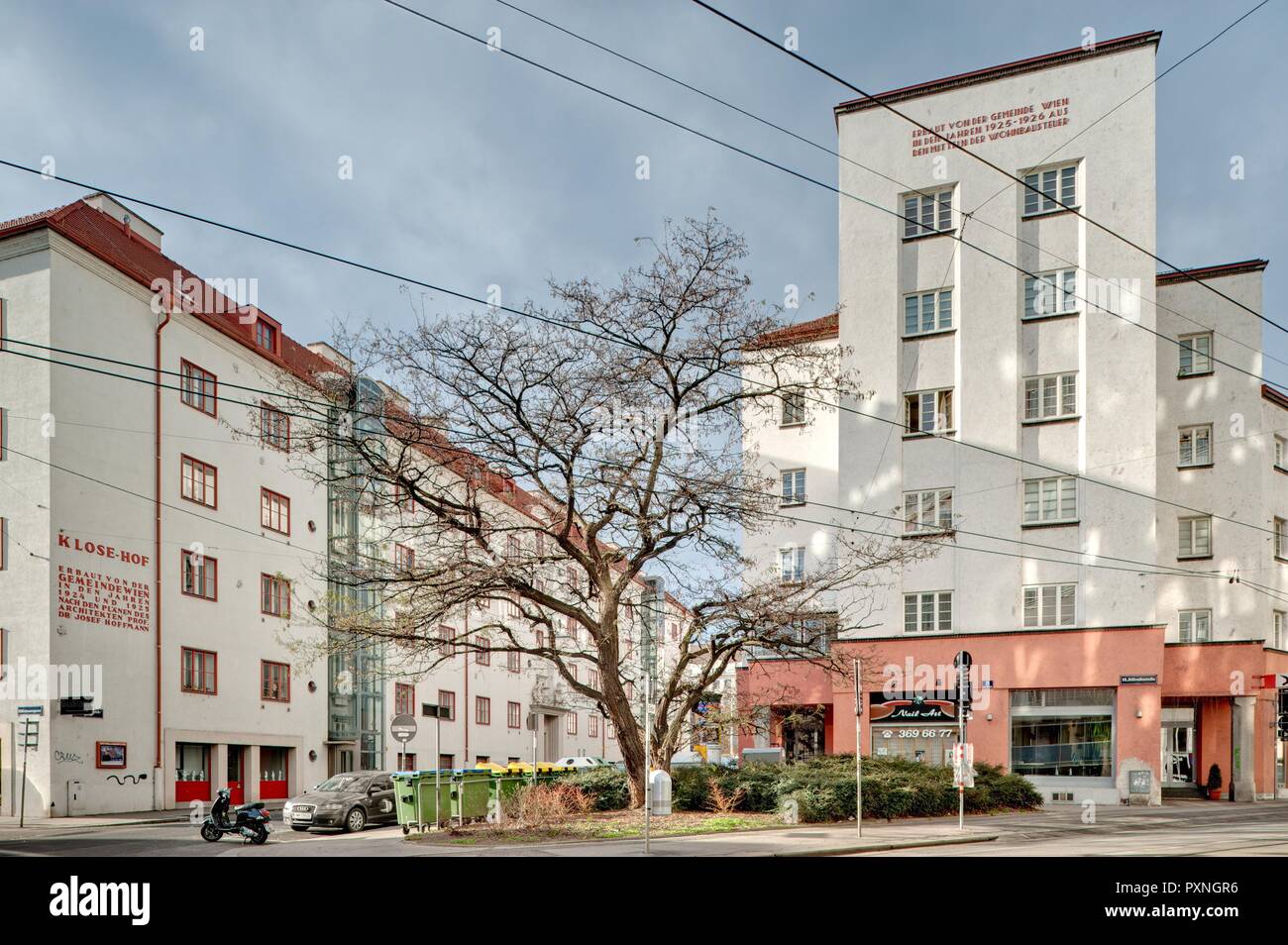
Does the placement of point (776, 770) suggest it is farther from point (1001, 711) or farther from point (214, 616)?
point (214, 616)

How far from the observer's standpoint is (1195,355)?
4178 cm

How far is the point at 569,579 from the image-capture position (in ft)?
84.7

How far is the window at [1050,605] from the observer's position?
37188 millimetres

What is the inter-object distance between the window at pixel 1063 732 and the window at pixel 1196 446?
414 inches

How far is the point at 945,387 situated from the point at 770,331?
16483 millimetres

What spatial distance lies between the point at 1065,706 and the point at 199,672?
1090 inches

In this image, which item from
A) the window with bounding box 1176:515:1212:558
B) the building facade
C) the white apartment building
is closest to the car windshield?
the white apartment building

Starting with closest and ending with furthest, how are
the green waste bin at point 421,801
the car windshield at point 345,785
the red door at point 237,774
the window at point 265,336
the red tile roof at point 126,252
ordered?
the green waste bin at point 421,801 → the car windshield at point 345,785 → the red tile roof at point 126,252 → the red door at point 237,774 → the window at point 265,336

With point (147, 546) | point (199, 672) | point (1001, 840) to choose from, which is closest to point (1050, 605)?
point (1001, 840)

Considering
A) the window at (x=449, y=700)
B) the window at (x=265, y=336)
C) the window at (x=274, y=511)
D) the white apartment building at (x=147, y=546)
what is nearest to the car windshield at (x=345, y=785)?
the white apartment building at (x=147, y=546)

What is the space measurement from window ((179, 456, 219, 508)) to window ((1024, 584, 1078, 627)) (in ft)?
89.1

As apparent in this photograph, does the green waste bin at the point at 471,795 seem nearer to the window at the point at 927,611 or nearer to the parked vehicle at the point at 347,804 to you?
the parked vehicle at the point at 347,804

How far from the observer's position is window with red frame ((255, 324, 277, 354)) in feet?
145
